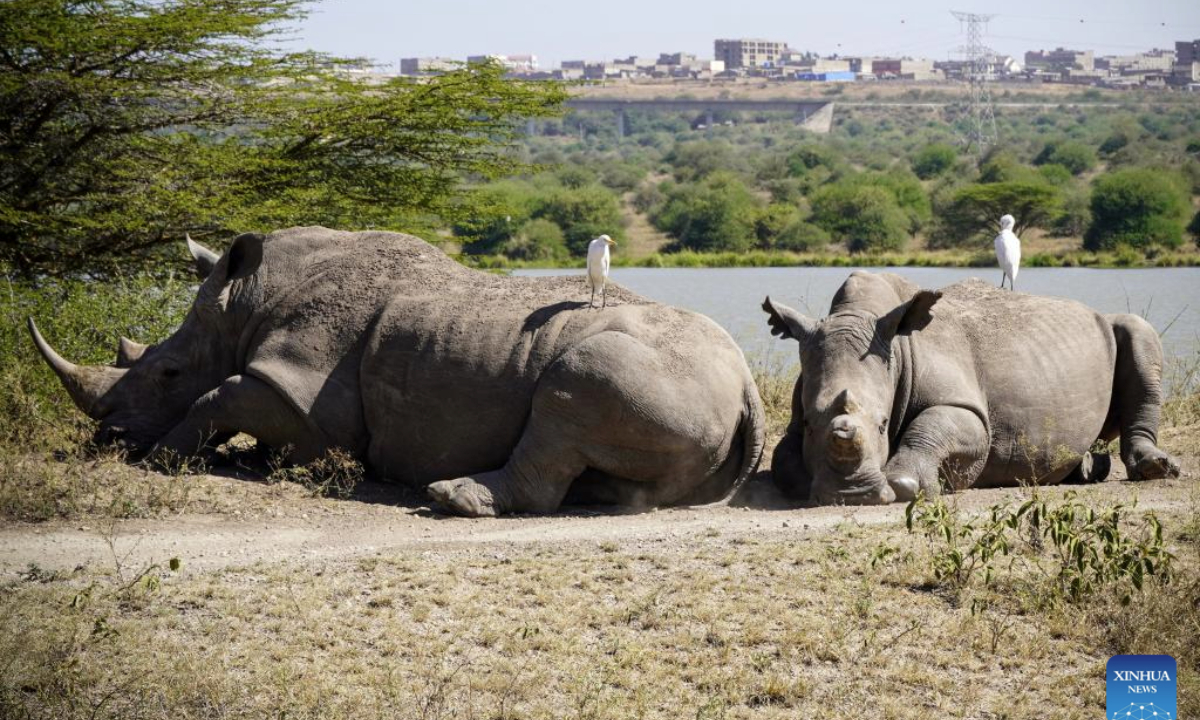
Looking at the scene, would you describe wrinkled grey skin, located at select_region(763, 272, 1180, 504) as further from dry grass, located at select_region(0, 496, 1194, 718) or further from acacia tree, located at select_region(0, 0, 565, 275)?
acacia tree, located at select_region(0, 0, 565, 275)

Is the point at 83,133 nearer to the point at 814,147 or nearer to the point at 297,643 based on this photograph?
the point at 297,643

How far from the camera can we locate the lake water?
70.9ft

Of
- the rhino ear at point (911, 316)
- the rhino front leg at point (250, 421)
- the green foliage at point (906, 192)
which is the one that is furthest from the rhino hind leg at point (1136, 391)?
the green foliage at point (906, 192)

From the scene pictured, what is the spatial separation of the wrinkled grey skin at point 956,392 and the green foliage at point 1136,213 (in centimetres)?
3475

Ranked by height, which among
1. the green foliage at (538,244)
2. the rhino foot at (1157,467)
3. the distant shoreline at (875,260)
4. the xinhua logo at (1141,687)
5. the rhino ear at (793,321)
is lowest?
the distant shoreline at (875,260)

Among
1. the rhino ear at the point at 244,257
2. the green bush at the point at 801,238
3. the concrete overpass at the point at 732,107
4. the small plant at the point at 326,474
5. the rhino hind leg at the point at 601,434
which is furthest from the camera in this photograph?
the concrete overpass at the point at 732,107

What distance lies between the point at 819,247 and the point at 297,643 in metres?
41.9

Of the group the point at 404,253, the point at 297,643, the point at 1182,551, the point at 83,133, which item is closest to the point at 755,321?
the point at 83,133

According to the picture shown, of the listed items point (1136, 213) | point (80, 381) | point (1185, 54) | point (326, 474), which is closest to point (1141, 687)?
point (326, 474)

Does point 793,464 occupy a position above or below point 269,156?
below

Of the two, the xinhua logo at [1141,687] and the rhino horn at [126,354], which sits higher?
Result: the rhino horn at [126,354]

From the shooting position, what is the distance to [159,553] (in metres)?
8.62

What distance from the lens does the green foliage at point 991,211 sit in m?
48.0

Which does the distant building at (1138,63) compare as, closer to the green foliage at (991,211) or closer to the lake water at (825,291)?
the green foliage at (991,211)
